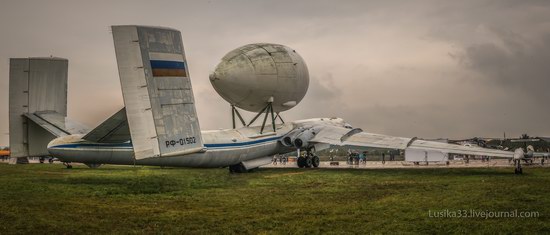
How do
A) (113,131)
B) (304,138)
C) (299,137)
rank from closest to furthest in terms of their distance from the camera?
(113,131) → (299,137) → (304,138)

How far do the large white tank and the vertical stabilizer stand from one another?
854 centimetres

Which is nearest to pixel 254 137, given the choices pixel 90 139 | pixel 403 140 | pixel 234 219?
pixel 403 140

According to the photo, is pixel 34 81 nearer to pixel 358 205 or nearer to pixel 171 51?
pixel 171 51

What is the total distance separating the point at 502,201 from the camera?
1362 centimetres

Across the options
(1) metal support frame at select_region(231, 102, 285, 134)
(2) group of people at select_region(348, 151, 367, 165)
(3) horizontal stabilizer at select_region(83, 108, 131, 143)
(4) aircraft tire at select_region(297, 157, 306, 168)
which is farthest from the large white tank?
(2) group of people at select_region(348, 151, 367, 165)

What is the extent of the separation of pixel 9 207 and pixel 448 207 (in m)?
11.0

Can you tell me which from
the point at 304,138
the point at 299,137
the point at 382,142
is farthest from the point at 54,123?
the point at 382,142

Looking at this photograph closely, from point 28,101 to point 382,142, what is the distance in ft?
62.0

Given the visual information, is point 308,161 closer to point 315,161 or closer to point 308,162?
point 308,162

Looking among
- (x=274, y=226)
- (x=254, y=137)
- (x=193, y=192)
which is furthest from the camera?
(x=254, y=137)

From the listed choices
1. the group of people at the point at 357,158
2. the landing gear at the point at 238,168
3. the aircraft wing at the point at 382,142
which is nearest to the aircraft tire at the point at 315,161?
the aircraft wing at the point at 382,142

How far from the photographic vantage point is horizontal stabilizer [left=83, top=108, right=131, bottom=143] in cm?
1898

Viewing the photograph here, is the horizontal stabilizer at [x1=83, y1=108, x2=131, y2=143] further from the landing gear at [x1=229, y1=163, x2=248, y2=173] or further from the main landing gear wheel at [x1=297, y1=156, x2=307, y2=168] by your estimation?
the main landing gear wheel at [x1=297, y1=156, x2=307, y2=168]

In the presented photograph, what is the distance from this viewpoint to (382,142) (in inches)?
1158
